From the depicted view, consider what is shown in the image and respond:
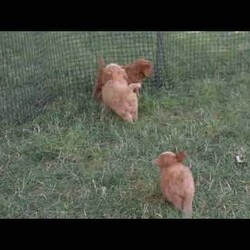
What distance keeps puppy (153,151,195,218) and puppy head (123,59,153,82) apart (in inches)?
71.5

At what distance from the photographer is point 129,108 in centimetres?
480

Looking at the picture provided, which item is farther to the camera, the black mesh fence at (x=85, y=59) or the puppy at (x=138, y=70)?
the black mesh fence at (x=85, y=59)

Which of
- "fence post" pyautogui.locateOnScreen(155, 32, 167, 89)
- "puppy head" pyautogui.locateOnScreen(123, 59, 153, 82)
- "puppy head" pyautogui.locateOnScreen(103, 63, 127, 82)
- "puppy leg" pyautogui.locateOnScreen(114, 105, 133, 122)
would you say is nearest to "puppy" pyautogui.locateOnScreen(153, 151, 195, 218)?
"puppy leg" pyautogui.locateOnScreen(114, 105, 133, 122)

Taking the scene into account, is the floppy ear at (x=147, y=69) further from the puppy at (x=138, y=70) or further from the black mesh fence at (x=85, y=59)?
the black mesh fence at (x=85, y=59)

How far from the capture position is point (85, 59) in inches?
245

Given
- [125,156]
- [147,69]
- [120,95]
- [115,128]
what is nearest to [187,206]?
[125,156]

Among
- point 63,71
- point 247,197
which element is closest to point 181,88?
point 63,71

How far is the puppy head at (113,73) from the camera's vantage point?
501 cm

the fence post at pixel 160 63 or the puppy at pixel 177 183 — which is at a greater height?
the fence post at pixel 160 63

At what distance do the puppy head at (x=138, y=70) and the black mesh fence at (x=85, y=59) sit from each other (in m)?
0.25

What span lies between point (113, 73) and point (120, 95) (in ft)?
0.90

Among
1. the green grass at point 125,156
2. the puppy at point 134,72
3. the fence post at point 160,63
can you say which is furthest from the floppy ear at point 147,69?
the fence post at point 160,63

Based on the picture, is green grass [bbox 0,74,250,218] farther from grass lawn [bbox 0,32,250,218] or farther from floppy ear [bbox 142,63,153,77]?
floppy ear [bbox 142,63,153,77]

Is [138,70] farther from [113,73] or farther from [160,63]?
[160,63]
